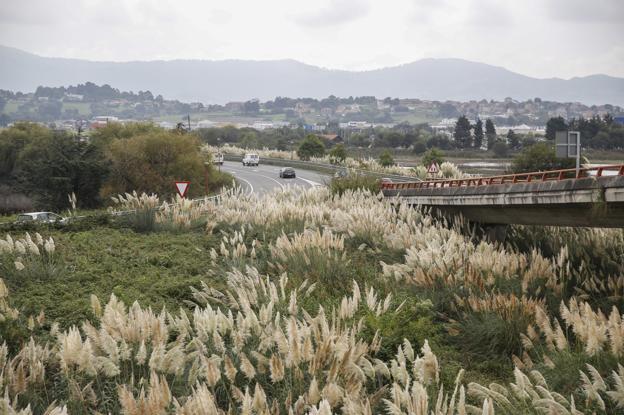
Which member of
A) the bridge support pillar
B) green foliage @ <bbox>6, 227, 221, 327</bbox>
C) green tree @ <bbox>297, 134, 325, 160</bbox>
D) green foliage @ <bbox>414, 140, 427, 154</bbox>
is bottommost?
green foliage @ <bbox>414, 140, 427, 154</bbox>

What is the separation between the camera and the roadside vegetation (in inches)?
246

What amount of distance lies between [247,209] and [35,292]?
992 cm

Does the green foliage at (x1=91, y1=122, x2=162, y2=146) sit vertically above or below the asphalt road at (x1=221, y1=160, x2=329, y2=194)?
above

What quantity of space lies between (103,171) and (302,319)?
32.0 meters

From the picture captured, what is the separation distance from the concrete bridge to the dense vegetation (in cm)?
1431

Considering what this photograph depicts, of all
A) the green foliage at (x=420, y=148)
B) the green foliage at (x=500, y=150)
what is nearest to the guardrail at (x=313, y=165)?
the green foliage at (x=420, y=148)

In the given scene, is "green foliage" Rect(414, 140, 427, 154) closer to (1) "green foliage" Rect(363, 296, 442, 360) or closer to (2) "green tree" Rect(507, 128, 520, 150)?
(2) "green tree" Rect(507, 128, 520, 150)

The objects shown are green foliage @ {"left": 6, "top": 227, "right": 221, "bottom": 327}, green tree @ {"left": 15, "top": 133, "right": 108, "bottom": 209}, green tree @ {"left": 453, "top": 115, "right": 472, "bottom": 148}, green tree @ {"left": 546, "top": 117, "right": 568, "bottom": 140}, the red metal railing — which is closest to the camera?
green foliage @ {"left": 6, "top": 227, "right": 221, "bottom": 327}

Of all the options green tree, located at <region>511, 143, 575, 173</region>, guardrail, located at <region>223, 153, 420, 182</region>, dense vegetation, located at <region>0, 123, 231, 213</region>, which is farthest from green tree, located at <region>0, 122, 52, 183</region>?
green tree, located at <region>511, 143, 575, 173</region>

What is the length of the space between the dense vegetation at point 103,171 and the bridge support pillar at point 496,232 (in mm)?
16049

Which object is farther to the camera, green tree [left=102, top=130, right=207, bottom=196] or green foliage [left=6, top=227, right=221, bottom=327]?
green tree [left=102, top=130, right=207, bottom=196]

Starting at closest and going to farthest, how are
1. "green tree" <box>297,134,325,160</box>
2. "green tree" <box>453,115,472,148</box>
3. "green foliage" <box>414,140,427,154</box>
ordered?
"green tree" <box>297,134,325,160</box> < "green foliage" <box>414,140,427,154</box> < "green tree" <box>453,115,472,148</box>

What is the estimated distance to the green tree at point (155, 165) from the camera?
134 ft

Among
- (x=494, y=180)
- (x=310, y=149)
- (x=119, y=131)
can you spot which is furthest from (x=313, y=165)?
(x=494, y=180)
